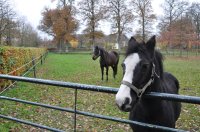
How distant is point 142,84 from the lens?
2635 millimetres

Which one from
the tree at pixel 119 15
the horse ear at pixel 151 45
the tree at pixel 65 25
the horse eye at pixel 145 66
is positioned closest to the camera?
the horse eye at pixel 145 66

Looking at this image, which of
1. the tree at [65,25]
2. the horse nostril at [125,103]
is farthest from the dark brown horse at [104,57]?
the tree at [65,25]

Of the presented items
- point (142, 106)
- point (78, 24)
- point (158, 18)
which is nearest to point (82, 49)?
point (78, 24)

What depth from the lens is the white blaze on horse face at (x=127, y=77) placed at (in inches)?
93.3

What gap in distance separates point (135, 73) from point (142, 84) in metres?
0.14

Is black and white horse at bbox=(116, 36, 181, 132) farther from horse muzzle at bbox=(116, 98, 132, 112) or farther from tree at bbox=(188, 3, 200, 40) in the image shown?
tree at bbox=(188, 3, 200, 40)

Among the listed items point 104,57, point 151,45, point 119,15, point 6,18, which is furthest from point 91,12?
point 151,45

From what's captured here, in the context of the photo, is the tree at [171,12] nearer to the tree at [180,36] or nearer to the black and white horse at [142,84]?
the tree at [180,36]

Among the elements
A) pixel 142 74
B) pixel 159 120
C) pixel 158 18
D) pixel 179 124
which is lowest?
pixel 179 124

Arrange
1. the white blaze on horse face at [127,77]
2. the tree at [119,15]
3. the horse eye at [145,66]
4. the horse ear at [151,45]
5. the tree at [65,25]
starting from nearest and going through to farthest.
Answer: the white blaze on horse face at [127,77], the horse eye at [145,66], the horse ear at [151,45], the tree at [119,15], the tree at [65,25]

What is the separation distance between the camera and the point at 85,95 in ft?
32.3

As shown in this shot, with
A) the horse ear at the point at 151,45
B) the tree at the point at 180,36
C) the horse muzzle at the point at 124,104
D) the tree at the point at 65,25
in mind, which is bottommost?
the horse muzzle at the point at 124,104

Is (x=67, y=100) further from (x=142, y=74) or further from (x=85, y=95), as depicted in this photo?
(x=142, y=74)

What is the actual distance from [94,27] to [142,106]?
54.6 metres
